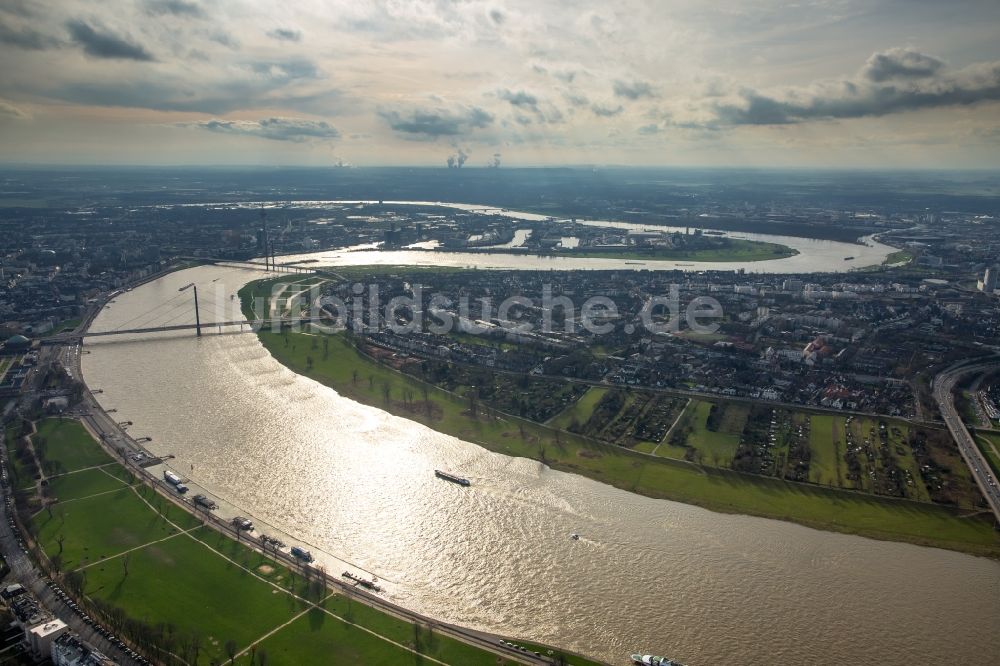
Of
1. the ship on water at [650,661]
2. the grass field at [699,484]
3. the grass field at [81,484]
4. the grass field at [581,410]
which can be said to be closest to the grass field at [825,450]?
the grass field at [699,484]

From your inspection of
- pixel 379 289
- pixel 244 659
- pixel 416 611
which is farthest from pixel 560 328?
pixel 244 659

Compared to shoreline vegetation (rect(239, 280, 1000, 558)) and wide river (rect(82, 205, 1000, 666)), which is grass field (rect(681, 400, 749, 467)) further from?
wide river (rect(82, 205, 1000, 666))

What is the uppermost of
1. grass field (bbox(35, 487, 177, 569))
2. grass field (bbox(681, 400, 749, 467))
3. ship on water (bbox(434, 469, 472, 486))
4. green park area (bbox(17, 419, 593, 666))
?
grass field (bbox(681, 400, 749, 467))

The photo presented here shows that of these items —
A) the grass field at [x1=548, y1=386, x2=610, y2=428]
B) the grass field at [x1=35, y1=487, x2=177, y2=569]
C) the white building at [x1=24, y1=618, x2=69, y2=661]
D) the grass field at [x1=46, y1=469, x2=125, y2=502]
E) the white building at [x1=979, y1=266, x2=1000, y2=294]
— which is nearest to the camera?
the white building at [x1=24, y1=618, x2=69, y2=661]

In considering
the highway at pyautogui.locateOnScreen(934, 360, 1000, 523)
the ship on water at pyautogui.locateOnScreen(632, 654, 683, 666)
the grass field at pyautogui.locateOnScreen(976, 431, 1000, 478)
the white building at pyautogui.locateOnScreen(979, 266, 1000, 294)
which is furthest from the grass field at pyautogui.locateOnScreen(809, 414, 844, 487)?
the white building at pyautogui.locateOnScreen(979, 266, 1000, 294)

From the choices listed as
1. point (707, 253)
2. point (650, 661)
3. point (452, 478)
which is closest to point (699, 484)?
point (452, 478)

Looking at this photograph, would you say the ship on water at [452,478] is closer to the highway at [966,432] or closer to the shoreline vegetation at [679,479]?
the shoreline vegetation at [679,479]

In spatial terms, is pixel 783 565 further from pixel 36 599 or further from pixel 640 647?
pixel 36 599
